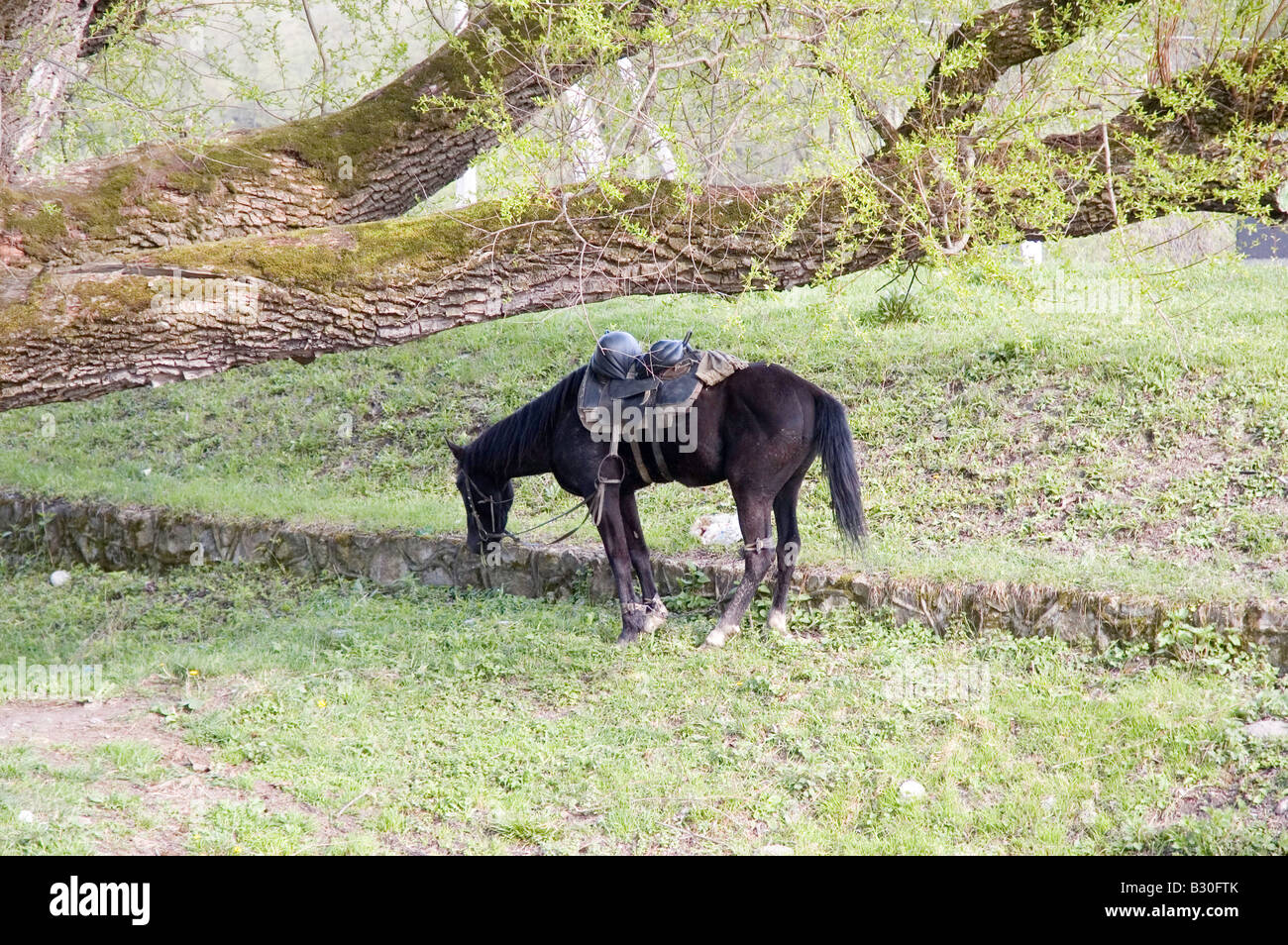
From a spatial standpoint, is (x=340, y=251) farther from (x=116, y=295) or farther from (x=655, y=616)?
(x=655, y=616)

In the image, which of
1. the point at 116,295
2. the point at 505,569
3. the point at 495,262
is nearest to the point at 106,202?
the point at 116,295

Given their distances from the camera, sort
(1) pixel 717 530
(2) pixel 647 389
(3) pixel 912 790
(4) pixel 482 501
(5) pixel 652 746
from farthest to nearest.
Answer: (1) pixel 717 530, (4) pixel 482 501, (2) pixel 647 389, (5) pixel 652 746, (3) pixel 912 790

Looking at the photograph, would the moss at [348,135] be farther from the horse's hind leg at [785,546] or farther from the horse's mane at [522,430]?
the horse's hind leg at [785,546]

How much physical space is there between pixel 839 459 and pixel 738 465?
1.97 ft

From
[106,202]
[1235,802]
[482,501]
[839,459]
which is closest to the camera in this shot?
[1235,802]

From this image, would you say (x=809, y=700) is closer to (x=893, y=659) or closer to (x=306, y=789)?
(x=893, y=659)

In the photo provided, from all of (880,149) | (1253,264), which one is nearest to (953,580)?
(880,149)

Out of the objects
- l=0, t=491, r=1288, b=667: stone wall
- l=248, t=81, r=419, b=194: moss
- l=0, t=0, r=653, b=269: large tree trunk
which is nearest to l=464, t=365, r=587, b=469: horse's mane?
l=0, t=491, r=1288, b=667: stone wall

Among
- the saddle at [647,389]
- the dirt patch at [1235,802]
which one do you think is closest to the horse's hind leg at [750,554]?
the saddle at [647,389]

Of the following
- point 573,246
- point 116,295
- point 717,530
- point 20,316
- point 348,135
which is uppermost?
point 348,135

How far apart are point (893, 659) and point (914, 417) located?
3.52 metres

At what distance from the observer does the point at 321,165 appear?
7777 mm

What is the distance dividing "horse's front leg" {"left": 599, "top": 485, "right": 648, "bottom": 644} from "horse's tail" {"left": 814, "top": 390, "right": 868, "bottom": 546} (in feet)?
4.30

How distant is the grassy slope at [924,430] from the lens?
699 cm
